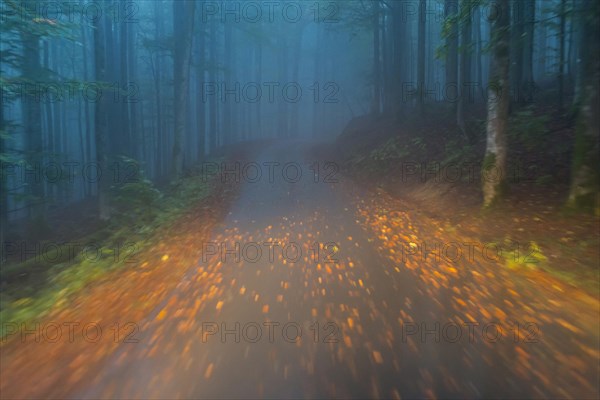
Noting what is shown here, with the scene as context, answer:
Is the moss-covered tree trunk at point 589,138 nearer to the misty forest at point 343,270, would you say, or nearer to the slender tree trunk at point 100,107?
the misty forest at point 343,270

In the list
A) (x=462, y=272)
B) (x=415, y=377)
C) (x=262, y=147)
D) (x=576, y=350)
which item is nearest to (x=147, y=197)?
(x=462, y=272)

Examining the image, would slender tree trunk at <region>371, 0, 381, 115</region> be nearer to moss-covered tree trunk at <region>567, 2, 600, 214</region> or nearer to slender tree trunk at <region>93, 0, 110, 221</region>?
slender tree trunk at <region>93, 0, 110, 221</region>

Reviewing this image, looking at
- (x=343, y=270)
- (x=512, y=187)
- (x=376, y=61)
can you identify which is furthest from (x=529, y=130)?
(x=376, y=61)

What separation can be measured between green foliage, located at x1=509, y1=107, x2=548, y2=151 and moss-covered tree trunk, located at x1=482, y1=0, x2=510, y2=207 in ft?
10.5

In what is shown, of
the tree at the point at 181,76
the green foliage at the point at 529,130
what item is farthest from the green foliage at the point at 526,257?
the tree at the point at 181,76

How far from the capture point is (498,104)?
865cm

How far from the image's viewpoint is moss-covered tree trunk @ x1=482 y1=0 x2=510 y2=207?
28.2ft

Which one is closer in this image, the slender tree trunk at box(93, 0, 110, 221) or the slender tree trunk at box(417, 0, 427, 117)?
the slender tree trunk at box(93, 0, 110, 221)

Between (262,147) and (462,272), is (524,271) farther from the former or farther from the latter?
(262,147)

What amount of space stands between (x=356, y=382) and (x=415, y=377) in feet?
1.95

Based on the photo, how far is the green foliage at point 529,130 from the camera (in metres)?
11.3

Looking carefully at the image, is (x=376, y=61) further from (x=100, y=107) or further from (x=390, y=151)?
(x=100, y=107)

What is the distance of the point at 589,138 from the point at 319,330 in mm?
6388

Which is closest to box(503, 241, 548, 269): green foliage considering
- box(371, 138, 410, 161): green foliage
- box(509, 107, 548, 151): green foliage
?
box(509, 107, 548, 151): green foliage
